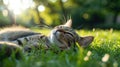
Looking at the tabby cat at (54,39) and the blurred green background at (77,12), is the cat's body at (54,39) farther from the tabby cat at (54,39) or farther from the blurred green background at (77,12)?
the blurred green background at (77,12)

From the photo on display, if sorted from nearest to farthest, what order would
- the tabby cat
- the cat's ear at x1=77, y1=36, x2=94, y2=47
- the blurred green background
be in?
the tabby cat → the cat's ear at x1=77, y1=36, x2=94, y2=47 → the blurred green background

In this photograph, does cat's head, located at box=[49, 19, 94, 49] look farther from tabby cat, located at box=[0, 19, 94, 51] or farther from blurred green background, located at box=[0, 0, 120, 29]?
blurred green background, located at box=[0, 0, 120, 29]

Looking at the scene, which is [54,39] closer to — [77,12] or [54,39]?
[54,39]

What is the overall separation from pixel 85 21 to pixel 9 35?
29114mm

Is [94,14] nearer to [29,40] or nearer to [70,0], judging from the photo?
[70,0]

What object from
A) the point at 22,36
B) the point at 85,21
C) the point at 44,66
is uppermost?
the point at 44,66

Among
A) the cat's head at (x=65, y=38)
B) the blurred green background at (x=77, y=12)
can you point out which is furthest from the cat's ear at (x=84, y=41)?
the blurred green background at (x=77, y=12)

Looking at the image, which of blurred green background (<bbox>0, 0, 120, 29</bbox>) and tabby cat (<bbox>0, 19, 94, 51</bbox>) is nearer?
tabby cat (<bbox>0, 19, 94, 51</bbox>)

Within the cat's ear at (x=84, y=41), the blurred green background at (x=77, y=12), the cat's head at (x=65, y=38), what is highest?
the cat's head at (x=65, y=38)

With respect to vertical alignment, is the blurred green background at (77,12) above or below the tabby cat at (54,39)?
below

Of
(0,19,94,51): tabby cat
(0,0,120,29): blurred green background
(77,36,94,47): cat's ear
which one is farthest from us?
(0,0,120,29): blurred green background

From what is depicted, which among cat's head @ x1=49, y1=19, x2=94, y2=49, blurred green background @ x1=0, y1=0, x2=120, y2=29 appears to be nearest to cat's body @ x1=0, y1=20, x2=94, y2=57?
cat's head @ x1=49, y1=19, x2=94, y2=49

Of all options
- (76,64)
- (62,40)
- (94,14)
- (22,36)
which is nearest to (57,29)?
(62,40)

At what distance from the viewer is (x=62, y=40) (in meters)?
5.30
